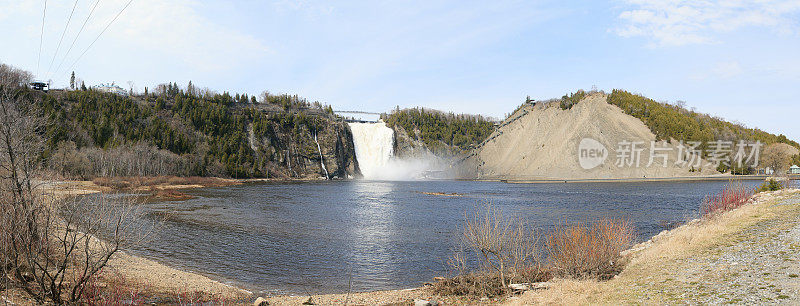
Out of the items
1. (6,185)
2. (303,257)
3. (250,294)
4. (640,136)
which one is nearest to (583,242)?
(250,294)

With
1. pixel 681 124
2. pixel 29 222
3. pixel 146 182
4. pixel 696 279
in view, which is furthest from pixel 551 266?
pixel 681 124

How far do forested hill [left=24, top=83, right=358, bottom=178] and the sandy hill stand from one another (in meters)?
47.4

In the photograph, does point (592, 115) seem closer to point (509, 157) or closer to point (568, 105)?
point (568, 105)

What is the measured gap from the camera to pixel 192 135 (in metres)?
119

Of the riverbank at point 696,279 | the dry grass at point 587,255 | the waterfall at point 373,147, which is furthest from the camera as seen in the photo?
the waterfall at point 373,147

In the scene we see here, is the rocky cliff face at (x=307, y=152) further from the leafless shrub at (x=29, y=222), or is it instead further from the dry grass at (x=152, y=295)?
the leafless shrub at (x=29, y=222)

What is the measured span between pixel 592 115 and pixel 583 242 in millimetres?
109394

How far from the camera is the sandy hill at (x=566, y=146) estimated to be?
100062 millimetres

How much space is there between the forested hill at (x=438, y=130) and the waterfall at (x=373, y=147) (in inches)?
287

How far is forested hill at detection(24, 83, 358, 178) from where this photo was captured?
90.4 m

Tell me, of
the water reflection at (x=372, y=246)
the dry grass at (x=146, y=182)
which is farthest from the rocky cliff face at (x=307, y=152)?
the water reflection at (x=372, y=246)

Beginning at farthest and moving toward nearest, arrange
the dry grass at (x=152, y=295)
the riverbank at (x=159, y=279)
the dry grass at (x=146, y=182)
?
the dry grass at (x=146, y=182)
the riverbank at (x=159, y=279)
the dry grass at (x=152, y=295)

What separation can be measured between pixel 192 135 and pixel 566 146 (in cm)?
9984

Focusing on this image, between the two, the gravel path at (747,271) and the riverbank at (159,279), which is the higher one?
the gravel path at (747,271)
